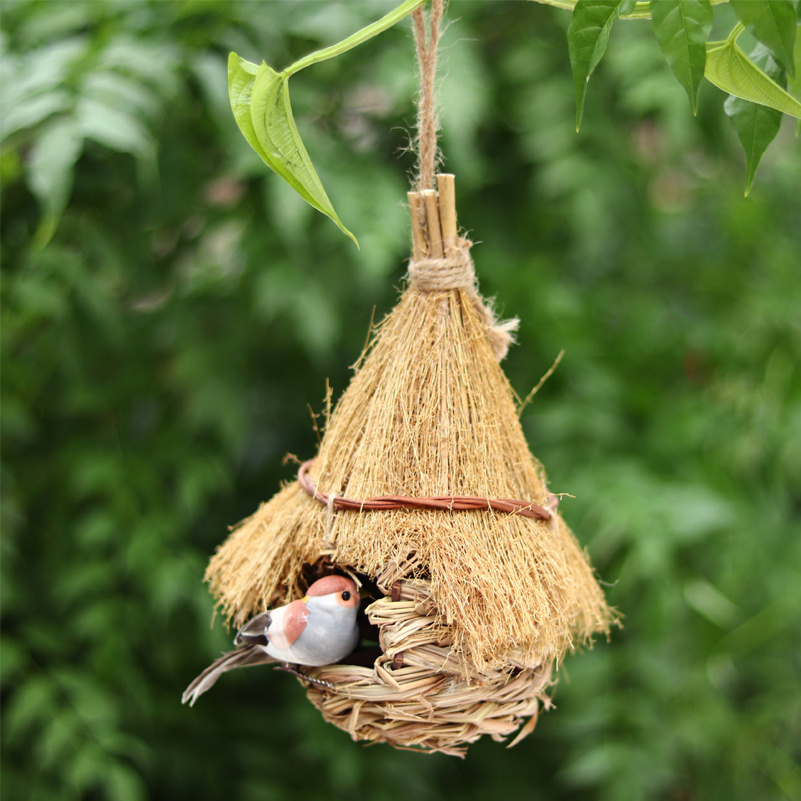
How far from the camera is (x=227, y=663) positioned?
71 cm

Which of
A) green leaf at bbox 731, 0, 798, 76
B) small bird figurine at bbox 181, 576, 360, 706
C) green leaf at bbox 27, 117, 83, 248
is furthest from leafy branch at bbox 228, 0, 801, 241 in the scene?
green leaf at bbox 27, 117, 83, 248

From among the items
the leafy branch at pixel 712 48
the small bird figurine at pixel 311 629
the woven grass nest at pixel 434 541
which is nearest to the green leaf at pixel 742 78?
the leafy branch at pixel 712 48

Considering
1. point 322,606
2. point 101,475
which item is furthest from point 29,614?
point 322,606

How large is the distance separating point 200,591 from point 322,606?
27.1 inches

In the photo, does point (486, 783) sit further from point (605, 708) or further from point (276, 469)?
point (276, 469)

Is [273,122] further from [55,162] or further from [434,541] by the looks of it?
[55,162]

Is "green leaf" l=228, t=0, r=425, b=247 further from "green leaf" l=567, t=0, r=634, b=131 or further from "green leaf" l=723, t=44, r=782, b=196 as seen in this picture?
"green leaf" l=723, t=44, r=782, b=196

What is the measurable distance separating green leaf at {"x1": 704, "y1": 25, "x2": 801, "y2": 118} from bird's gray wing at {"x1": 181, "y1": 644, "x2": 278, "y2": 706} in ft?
2.03

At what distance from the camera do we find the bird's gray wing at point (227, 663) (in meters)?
0.70

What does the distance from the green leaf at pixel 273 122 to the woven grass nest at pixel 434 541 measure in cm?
12

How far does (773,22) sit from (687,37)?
5 cm

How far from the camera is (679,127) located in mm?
1315

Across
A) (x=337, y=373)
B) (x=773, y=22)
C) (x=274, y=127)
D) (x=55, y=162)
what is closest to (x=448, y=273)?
(x=274, y=127)

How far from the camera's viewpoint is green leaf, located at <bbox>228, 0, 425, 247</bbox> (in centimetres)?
58
